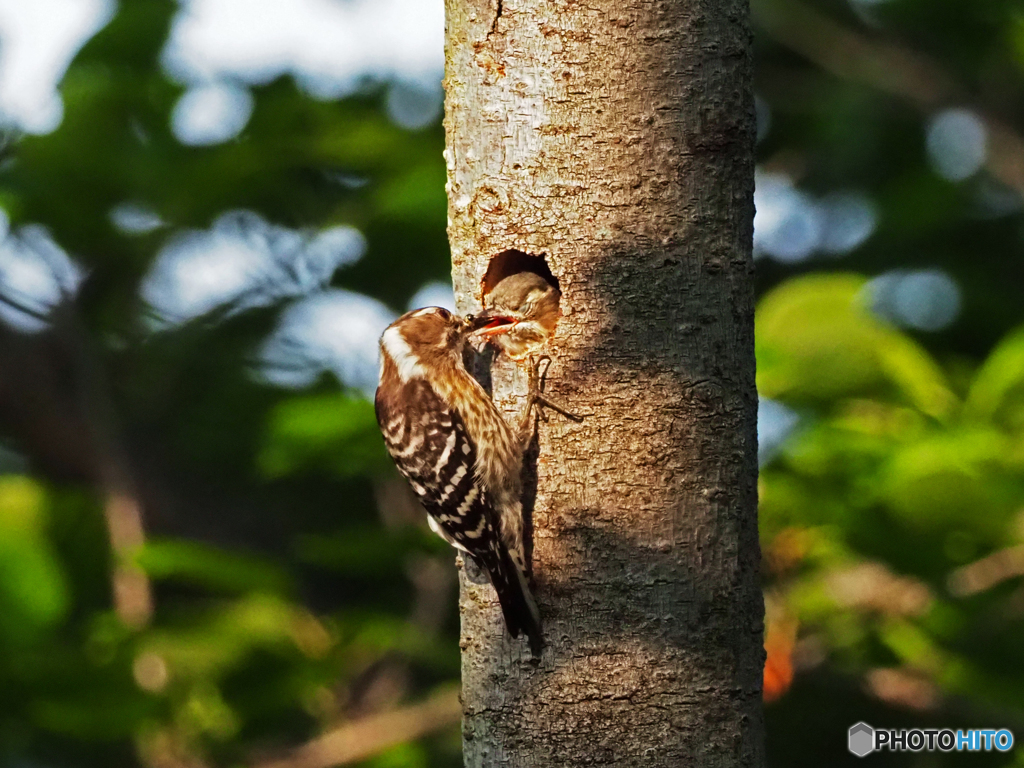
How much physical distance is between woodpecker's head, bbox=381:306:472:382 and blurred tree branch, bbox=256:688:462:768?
4.60ft

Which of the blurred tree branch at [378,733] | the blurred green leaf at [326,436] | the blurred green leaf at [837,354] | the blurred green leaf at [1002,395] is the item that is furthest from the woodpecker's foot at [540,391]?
the blurred tree branch at [378,733]

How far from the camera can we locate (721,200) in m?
2.42

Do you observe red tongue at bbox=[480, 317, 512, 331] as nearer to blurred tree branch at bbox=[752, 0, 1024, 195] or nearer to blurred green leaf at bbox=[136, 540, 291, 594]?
blurred green leaf at bbox=[136, 540, 291, 594]

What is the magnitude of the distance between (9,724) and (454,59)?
9.67 feet

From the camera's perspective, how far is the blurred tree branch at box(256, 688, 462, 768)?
179 inches

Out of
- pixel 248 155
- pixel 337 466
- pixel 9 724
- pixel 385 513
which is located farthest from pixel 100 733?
pixel 248 155

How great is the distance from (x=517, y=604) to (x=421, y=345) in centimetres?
150

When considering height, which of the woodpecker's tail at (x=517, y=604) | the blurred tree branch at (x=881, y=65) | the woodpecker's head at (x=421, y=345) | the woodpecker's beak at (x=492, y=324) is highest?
the blurred tree branch at (x=881, y=65)

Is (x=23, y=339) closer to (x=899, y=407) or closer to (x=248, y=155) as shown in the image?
(x=248, y=155)

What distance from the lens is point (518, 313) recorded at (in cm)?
305

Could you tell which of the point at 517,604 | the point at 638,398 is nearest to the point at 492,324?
the point at 638,398

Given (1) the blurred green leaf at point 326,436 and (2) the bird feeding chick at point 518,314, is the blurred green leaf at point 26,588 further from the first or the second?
(2) the bird feeding chick at point 518,314

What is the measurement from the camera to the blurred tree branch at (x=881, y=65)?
6.96 m

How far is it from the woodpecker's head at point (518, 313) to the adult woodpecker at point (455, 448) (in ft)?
0.23
